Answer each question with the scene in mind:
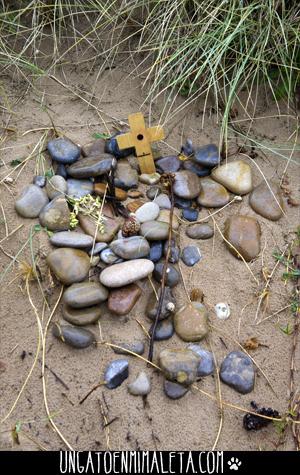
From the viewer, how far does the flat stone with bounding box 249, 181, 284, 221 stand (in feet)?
7.51

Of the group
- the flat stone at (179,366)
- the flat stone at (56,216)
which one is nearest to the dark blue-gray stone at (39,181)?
the flat stone at (56,216)

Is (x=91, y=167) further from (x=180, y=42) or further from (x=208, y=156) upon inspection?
(x=180, y=42)

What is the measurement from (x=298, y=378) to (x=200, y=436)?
1.34 feet

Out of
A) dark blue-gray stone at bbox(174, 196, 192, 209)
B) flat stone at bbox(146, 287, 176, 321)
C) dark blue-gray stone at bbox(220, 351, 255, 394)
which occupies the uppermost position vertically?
dark blue-gray stone at bbox(174, 196, 192, 209)

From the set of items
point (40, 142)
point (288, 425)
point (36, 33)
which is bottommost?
point (288, 425)

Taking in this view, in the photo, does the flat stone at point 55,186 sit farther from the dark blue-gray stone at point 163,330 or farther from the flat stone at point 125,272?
the dark blue-gray stone at point 163,330

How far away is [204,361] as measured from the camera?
193 cm

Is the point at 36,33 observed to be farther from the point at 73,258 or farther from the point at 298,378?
the point at 298,378

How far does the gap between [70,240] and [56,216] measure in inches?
4.6

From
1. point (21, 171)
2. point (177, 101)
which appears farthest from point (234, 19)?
point (21, 171)

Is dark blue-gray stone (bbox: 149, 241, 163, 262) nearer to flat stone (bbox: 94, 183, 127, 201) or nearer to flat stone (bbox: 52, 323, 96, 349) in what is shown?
flat stone (bbox: 94, 183, 127, 201)

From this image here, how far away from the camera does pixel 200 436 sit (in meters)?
1.81

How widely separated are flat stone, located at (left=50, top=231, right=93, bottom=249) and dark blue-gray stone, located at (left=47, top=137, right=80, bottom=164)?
36cm

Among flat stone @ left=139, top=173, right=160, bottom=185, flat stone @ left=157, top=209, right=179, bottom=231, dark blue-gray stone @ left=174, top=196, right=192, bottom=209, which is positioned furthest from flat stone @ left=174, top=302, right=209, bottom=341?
flat stone @ left=139, top=173, right=160, bottom=185
